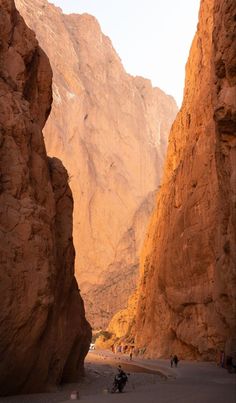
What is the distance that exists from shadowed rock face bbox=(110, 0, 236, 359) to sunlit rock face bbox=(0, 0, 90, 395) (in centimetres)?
691

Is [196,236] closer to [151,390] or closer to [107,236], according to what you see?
[151,390]

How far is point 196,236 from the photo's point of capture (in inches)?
1334

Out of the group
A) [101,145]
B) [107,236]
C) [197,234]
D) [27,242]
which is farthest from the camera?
[101,145]

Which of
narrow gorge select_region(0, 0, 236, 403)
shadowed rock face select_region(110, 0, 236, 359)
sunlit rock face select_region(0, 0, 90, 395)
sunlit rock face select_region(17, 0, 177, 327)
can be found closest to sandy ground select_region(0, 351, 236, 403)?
narrow gorge select_region(0, 0, 236, 403)

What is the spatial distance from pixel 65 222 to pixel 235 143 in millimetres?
8183

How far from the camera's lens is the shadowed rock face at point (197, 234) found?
813 inches

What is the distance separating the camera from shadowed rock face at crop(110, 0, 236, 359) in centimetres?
2066

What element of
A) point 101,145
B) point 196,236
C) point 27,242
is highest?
point 101,145

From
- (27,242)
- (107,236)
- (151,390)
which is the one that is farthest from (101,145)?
(151,390)

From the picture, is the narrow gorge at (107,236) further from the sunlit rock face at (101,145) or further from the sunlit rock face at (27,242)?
the sunlit rock face at (101,145)

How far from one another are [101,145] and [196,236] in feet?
211

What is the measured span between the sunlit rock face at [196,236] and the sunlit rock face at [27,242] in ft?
22.7

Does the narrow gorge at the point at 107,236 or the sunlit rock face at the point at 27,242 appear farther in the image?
the narrow gorge at the point at 107,236

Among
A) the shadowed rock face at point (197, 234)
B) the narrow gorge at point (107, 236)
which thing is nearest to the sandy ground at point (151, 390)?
the narrow gorge at point (107, 236)
